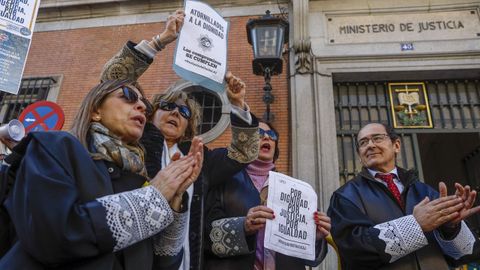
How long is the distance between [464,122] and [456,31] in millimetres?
1859

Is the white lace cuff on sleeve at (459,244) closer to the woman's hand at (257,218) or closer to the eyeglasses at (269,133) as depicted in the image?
the woman's hand at (257,218)

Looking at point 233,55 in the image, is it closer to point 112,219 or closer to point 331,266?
point 331,266

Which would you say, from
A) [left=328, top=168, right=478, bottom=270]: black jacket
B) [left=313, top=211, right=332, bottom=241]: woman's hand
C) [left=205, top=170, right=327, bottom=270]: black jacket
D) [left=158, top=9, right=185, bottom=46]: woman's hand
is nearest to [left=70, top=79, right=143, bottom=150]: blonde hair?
[left=158, top=9, right=185, bottom=46]: woman's hand

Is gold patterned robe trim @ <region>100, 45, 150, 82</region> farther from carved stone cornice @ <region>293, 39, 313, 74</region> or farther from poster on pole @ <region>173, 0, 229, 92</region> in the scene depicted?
carved stone cornice @ <region>293, 39, 313, 74</region>

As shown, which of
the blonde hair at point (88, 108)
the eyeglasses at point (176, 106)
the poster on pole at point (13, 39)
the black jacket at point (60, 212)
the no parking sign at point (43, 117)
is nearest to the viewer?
the black jacket at point (60, 212)

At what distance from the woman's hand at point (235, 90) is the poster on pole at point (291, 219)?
572 millimetres

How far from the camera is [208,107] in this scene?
7309 millimetres

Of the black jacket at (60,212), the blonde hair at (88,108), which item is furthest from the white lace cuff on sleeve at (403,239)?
the blonde hair at (88,108)

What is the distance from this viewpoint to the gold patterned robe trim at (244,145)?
249 centimetres

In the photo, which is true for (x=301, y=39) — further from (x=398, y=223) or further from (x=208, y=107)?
(x=398, y=223)

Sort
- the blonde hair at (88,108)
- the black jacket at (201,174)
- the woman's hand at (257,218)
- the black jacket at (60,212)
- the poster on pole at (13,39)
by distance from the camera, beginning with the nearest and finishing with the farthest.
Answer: the black jacket at (60,212)
the blonde hair at (88,108)
the black jacket at (201,174)
the woman's hand at (257,218)
the poster on pole at (13,39)

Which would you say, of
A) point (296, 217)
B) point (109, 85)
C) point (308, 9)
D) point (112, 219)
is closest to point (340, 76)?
point (308, 9)

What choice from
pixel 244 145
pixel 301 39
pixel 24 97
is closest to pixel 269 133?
pixel 244 145

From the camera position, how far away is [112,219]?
51.0 inches
